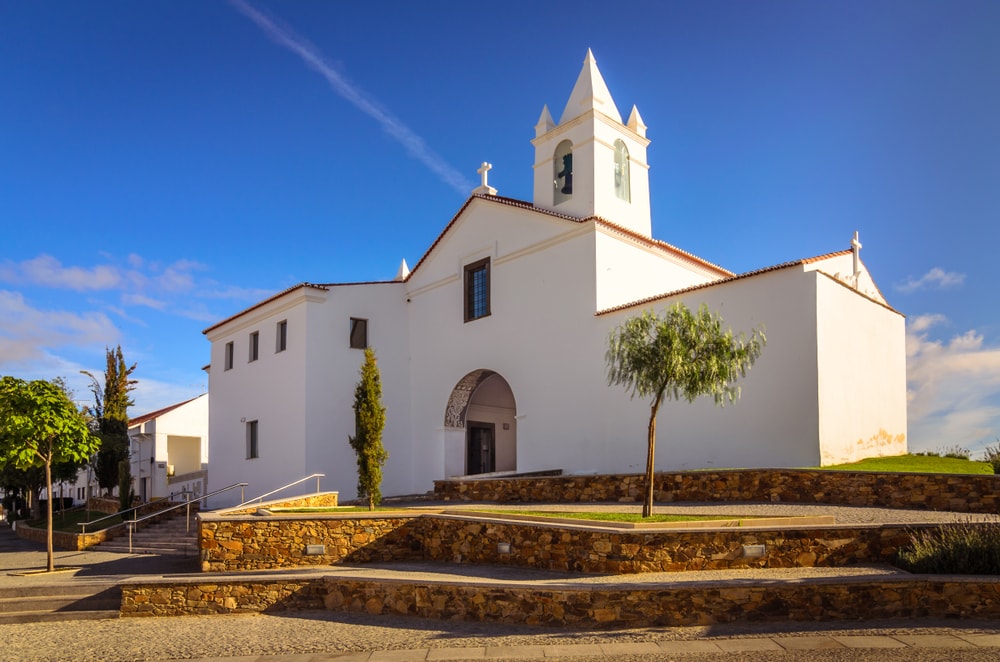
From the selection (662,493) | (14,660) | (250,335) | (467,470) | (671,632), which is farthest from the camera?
(250,335)

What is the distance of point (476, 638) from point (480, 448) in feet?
54.3

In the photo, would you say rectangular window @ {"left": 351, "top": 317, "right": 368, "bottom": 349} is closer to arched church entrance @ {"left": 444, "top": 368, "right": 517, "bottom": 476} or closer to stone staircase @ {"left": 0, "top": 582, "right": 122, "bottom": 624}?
arched church entrance @ {"left": 444, "top": 368, "right": 517, "bottom": 476}

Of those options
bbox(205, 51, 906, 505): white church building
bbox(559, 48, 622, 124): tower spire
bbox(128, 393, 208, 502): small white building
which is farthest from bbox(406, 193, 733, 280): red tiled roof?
bbox(128, 393, 208, 502): small white building

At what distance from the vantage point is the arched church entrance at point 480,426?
24.1m

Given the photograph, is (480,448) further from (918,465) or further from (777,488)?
(918,465)

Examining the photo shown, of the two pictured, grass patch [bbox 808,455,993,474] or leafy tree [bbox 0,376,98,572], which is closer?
grass patch [bbox 808,455,993,474]

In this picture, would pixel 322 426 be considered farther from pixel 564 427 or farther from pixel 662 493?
pixel 662 493

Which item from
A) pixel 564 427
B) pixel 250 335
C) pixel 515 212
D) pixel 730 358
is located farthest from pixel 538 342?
pixel 250 335

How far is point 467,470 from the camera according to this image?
2475 cm

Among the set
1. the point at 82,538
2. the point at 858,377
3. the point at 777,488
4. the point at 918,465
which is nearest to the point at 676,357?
the point at 777,488

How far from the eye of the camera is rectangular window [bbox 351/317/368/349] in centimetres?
2494

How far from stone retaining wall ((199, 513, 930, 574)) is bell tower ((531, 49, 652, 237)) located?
11.7 m

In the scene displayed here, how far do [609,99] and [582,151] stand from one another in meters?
2.06

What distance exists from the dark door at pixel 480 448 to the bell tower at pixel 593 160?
7.40 meters
